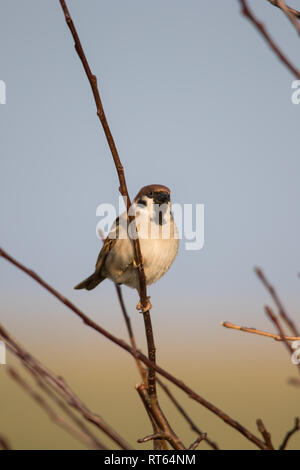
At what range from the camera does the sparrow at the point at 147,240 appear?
10.6 feet

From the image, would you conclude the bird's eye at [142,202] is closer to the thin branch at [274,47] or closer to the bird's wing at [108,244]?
the bird's wing at [108,244]

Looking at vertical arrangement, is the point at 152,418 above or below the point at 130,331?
below

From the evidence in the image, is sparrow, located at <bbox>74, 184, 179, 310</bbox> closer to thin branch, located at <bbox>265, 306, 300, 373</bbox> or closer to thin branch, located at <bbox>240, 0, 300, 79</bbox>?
thin branch, located at <bbox>265, 306, 300, 373</bbox>

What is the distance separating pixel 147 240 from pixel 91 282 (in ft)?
2.72

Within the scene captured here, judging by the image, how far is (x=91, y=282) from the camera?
3875 millimetres

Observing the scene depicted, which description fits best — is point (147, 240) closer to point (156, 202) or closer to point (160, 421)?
point (156, 202)

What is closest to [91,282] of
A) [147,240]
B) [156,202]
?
[147,240]

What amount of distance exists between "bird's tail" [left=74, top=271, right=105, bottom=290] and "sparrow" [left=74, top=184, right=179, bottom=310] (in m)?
0.24

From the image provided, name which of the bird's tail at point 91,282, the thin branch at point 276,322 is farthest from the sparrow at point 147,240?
the thin branch at point 276,322

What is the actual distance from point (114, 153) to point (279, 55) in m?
0.68

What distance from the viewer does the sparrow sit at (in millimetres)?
3227
